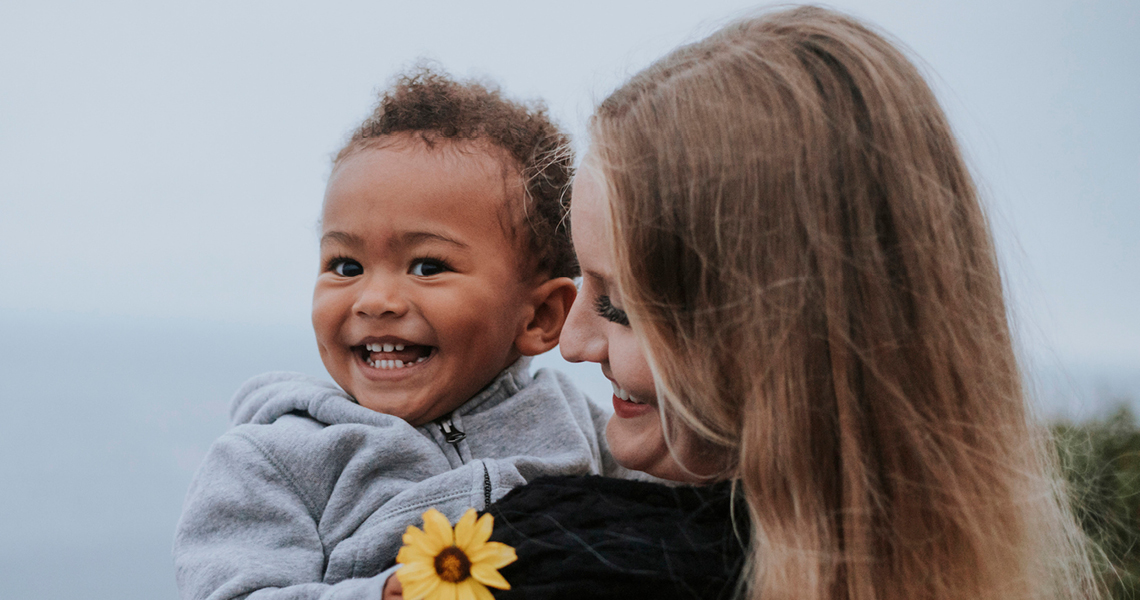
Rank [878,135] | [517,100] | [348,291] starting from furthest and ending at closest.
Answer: [517,100], [348,291], [878,135]

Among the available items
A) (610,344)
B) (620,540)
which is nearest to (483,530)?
(620,540)

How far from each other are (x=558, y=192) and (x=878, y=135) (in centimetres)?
85

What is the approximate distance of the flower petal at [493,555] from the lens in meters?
1.06

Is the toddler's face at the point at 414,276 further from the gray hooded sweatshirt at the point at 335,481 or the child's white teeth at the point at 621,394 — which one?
the child's white teeth at the point at 621,394

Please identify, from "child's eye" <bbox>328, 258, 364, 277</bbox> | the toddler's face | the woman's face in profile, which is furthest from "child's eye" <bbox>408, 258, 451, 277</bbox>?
the woman's face in profile

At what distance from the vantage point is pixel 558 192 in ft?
5.86

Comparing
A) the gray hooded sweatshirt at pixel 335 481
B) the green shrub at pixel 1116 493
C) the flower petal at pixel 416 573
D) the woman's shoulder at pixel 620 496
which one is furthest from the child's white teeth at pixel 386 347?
the green shrub at pixel 1116 493

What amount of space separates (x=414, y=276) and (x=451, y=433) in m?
0.35

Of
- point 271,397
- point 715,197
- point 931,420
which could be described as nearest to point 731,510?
point 931,420

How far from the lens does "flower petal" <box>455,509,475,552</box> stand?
1.09 meters

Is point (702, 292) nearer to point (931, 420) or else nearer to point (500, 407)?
point (931, 420)

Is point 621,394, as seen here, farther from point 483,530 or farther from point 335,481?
point 335,481

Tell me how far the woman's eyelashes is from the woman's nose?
33 mm

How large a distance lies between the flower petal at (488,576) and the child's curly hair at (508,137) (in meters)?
0.81
